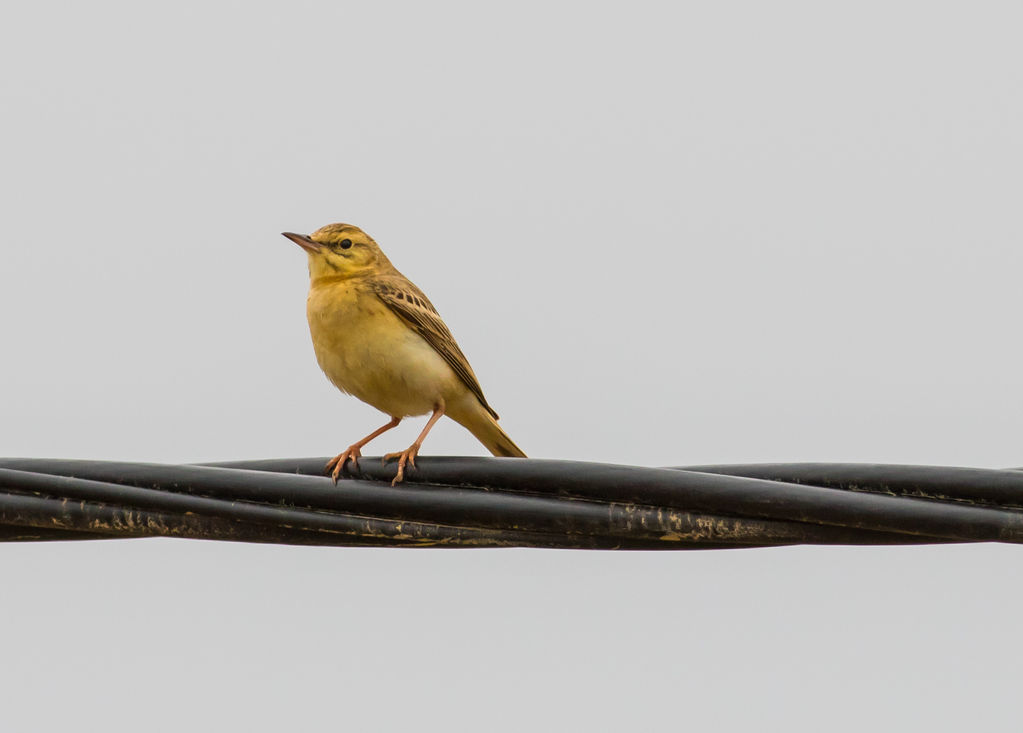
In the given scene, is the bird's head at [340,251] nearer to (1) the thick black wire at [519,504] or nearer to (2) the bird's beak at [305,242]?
(2) the bird's beak at [305,242]

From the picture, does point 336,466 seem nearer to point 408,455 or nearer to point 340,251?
point 408,455

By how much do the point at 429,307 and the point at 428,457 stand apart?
281cm

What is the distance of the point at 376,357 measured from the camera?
7363 millimetres

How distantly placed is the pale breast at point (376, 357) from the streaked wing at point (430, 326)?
42 mm

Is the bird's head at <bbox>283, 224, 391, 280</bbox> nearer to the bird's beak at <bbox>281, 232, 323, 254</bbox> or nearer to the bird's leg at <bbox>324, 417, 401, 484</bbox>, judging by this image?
the bird's beak at <bbox>281, 232, 323, 254</bbox>

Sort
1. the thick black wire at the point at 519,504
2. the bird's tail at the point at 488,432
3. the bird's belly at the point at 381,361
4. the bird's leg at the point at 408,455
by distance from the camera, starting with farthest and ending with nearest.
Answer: the bird's tail at the point at 488,432
the bird's belly at the point at 381,361
the bird's leg at the point at 408,455
the thick black wire at the point at 519,504

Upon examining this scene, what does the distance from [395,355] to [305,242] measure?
4.65 feet

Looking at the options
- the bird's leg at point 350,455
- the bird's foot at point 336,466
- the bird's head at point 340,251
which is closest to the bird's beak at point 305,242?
the bird's head at point 340,251

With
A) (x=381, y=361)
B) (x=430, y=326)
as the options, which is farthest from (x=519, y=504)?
(x=430, y=326)

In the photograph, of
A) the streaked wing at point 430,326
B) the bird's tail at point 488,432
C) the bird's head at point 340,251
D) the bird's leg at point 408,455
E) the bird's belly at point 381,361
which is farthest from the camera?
the bird's head at point 340,251

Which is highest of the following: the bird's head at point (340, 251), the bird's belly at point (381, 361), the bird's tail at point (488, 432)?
the bird's head at point (340, 251)

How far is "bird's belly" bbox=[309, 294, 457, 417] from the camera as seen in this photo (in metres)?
7.37

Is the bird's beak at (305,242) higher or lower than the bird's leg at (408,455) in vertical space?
higher

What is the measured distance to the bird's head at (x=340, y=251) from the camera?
26.8 ft
